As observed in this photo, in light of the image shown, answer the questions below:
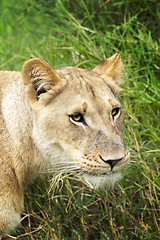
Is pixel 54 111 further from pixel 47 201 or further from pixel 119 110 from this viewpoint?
pixel 47 201

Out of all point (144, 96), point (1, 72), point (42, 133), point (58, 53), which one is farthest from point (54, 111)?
point (58, 53)

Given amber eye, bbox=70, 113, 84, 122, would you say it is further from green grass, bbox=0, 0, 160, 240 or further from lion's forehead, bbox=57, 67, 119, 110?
green grass, bbox=0, 0, 160, 240

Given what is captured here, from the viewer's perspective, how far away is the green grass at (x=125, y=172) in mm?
3205

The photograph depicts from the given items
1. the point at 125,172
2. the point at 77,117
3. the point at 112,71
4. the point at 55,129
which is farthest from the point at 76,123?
the point at 125,172

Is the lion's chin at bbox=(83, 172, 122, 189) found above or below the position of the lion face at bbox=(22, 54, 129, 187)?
below

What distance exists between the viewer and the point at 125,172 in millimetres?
3385

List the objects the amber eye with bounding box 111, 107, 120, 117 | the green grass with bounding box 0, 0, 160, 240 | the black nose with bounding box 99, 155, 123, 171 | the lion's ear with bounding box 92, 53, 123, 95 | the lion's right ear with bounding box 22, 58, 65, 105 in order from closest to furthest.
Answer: the black nose with bounding box 99, 155, 123, 171
the lion's right ear with bounding box 22, 58, 65, 105
the amber eye with bounding box 111, 107, 120, 117
the lion's ear with bounding box 92, 53, 123, 95
the green grass with bounding box 0, 0, 160, 240

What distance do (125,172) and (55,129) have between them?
1051 mm

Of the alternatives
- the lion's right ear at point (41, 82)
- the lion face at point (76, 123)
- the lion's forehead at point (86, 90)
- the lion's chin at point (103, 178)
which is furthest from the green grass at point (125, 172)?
the lion's right ear at point (41, 82)

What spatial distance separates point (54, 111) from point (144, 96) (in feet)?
4.22

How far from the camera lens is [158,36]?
14.8 ft

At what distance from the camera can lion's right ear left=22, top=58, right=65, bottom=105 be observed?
2535 mm

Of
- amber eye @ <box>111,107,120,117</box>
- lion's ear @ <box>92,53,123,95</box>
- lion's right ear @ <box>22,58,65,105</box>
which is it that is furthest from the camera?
lion's ear @ <box>92,53,123,95</box>

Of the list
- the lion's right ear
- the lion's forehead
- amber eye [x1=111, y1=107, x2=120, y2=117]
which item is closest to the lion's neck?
the lion's right ear
